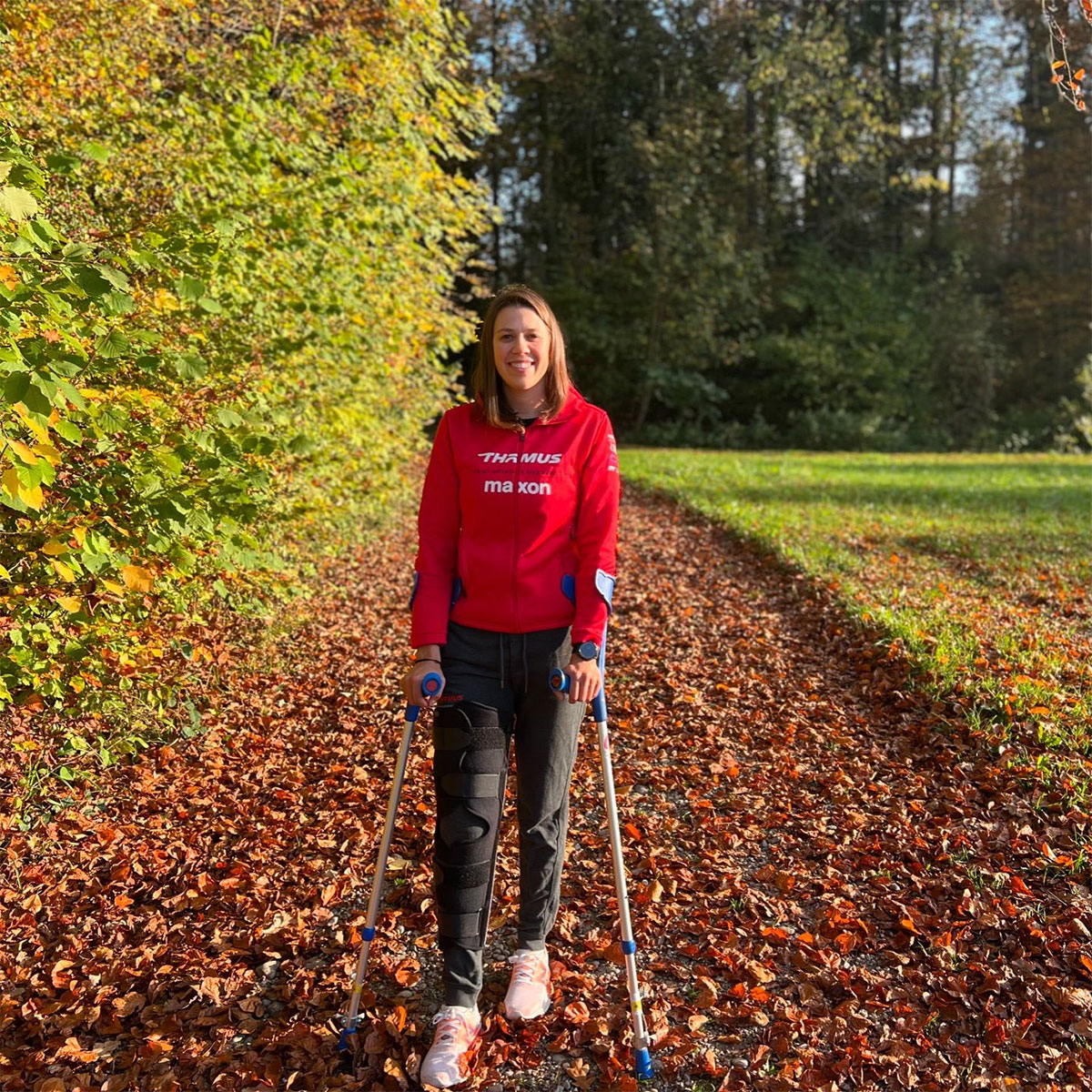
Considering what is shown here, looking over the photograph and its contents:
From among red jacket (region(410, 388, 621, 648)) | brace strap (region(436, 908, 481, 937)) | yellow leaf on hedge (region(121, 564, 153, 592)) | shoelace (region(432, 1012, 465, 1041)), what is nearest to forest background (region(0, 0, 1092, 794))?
yellow leaf on hedge (region(121, 564, 153, 592))

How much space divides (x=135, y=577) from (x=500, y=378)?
202cm

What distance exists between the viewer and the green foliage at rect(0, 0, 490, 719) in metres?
3.62

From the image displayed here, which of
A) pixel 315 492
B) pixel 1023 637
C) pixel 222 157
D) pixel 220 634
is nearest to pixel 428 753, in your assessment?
pixel 220 634

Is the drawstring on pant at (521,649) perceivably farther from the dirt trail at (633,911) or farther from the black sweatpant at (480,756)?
the dirt trail at (633,911)

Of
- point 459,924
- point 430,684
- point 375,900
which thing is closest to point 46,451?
point 430,684

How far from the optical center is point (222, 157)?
18.0 feet

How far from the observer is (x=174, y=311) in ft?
15.8

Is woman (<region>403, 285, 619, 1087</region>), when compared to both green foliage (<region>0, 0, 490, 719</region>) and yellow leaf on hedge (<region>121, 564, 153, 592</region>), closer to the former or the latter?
green foliage (<region>0, 0, 490, 719</region>)

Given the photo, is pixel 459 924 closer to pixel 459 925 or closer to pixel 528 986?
pixel 459 925

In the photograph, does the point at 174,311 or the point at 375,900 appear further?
the point at 174,311

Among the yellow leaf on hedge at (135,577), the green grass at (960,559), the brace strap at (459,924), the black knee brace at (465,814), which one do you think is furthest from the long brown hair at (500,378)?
the green grass at (960,559)

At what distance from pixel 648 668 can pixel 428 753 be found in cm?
191

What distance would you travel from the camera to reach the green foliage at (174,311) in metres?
3.62

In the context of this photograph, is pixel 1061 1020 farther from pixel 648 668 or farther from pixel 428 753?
pixel 648 668
